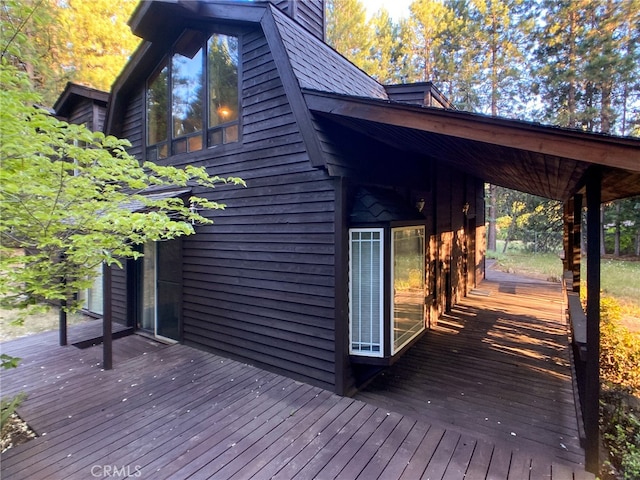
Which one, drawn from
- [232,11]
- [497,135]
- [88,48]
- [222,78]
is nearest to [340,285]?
[497,135]

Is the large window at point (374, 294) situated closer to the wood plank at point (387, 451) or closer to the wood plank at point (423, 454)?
the wood plank at point (387, 451)

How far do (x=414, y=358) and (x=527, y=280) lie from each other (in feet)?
25.1

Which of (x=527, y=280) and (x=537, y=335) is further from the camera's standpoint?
(x=527, y=280)

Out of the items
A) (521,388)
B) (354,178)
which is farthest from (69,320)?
(521,388)

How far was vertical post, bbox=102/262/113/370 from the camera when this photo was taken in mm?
4348

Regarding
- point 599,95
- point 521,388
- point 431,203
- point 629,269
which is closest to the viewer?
point 521,388

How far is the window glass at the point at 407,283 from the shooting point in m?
3.79

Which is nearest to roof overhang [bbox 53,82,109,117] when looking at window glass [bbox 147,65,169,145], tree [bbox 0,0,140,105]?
window glass [bbox 147,65,169,145]

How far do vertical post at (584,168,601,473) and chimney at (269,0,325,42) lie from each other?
14.2 ft

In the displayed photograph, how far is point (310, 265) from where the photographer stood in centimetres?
381

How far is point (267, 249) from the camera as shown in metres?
4.22

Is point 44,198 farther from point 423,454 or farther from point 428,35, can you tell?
point 428,35

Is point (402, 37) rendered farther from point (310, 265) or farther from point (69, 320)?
point (69, 320)

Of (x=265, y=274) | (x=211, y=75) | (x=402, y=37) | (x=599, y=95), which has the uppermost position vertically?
(x=402, y=37)
